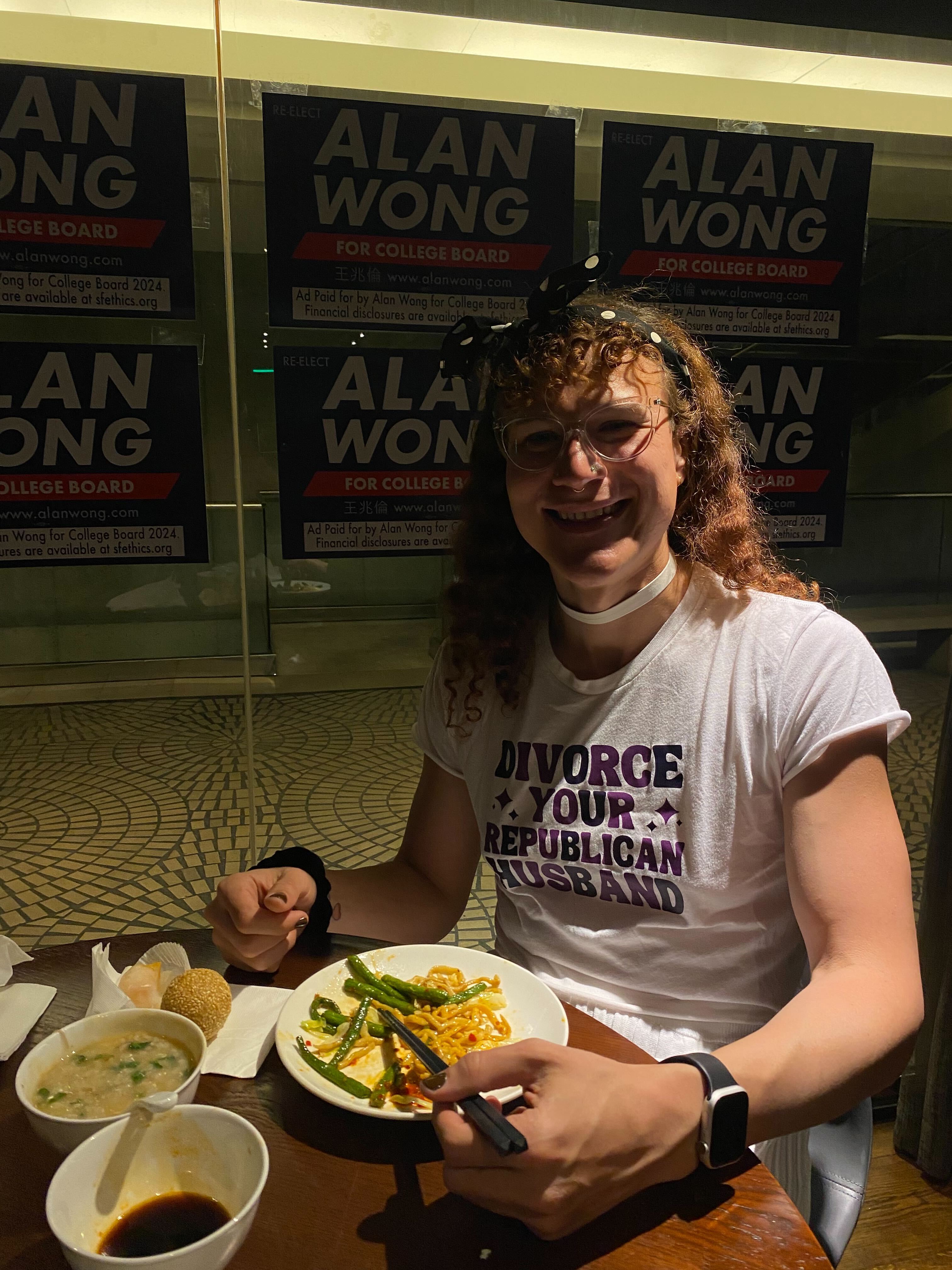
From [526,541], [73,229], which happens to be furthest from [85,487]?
[526,541]

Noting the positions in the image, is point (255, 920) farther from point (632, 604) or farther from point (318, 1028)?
point (632, 604)

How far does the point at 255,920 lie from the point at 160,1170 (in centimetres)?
44

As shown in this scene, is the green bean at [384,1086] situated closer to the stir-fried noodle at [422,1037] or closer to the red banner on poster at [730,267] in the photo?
the stir-fried noodle at [422,1037]

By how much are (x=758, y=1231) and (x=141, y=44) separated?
103 inches

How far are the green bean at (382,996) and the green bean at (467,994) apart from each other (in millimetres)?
49

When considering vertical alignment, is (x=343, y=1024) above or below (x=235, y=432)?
below

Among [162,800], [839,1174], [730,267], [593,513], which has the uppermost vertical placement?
[730,267]

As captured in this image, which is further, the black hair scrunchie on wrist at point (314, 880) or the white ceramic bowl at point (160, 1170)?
the black hair scrunchie on wrist at point (314, 880)

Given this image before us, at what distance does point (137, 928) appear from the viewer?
2.71 meters

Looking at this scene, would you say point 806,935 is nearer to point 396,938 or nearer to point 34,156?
point 396,938

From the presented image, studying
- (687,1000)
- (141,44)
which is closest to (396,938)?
(687,1000)

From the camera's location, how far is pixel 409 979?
3.88ft

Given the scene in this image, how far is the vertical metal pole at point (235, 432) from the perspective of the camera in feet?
7.24

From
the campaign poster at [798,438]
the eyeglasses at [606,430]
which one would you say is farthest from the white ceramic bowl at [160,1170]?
the campaign poster at [798,438]
